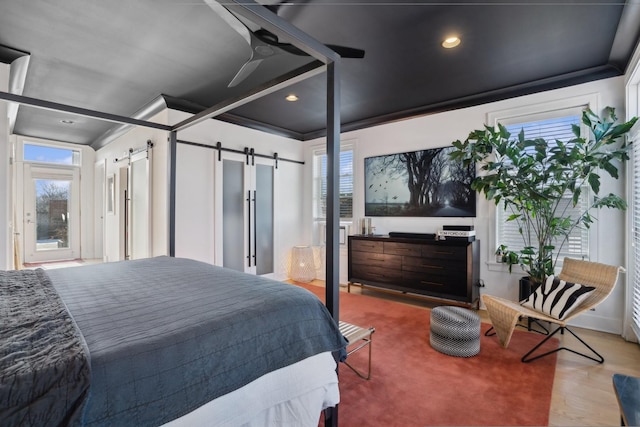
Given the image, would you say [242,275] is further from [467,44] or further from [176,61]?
[467,44]

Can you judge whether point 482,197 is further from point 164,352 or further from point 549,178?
point 164,352

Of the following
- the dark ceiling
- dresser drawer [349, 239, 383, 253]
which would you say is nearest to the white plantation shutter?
the dark ceiling

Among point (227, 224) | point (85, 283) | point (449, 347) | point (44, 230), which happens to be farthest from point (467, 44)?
point (44, 230)

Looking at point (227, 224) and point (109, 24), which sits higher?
point (109, 24)

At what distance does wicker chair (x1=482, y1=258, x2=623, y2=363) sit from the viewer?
2.47 m

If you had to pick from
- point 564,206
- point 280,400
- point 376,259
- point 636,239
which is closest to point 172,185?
point 280,400

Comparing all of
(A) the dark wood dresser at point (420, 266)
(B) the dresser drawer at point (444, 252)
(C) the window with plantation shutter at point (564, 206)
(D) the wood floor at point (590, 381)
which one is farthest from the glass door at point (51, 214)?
(D) the wood floor at point (590, 381)

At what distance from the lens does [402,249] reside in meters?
4.04

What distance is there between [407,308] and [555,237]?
71.8 inches

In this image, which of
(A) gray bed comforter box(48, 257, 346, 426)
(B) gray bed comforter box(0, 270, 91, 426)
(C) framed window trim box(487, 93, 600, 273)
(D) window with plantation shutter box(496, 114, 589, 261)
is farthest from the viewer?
(D) window with plantation shutter box(496, 114, 589, 261)

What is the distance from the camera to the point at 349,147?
5.11 m

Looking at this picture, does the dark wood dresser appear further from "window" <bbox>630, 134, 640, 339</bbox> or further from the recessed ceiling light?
A: the recessed ceiling light

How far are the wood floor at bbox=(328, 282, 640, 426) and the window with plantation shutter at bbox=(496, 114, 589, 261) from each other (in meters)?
0.86

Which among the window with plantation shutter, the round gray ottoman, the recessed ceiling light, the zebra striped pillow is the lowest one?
the round gray ottoman
